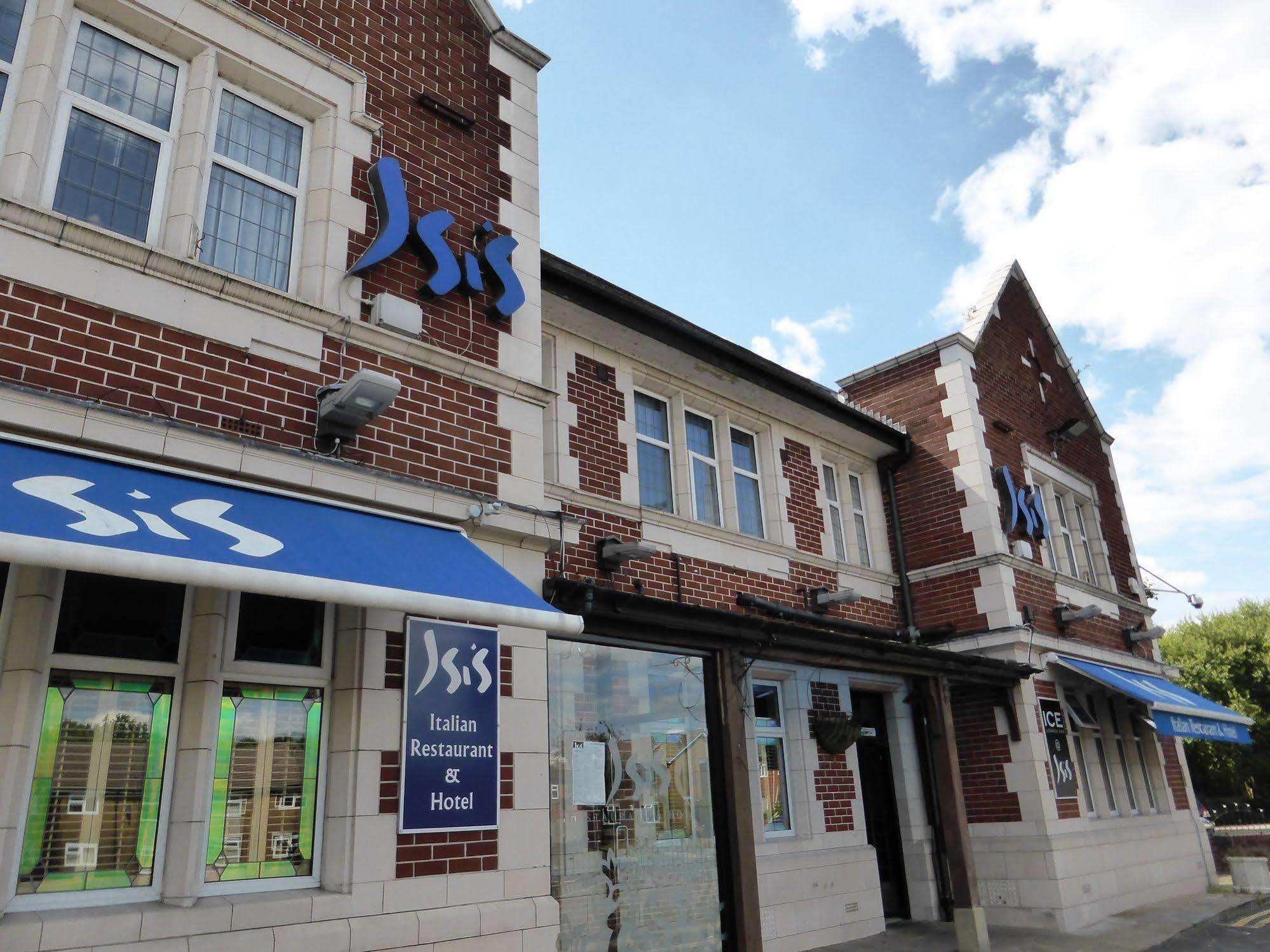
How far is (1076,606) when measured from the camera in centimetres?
1375

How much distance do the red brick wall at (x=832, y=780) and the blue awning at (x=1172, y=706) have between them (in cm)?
386

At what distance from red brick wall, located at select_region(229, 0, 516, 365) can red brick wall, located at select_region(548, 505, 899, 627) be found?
7.92 feet

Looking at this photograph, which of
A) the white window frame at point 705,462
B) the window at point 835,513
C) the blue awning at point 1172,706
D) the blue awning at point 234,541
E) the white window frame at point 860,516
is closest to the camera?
the blue awning at point 234,541

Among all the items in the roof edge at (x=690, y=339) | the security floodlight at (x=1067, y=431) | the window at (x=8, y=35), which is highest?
the security floodlight at (x=1067, y=431)

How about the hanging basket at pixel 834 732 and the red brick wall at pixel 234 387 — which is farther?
the hanging basket at pixel 834 732

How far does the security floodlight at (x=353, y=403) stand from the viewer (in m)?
5.08

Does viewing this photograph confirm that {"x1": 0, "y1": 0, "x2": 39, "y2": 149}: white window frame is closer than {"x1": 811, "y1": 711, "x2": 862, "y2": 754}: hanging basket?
Yes

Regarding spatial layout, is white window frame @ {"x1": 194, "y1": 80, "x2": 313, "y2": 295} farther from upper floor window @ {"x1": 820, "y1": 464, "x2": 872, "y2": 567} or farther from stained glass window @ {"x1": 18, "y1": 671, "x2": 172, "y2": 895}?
upper floor window @ {"x1": 820, "y1": 464, "x2": 872, "y2": 567}

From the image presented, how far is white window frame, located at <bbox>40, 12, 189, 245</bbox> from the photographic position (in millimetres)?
4977

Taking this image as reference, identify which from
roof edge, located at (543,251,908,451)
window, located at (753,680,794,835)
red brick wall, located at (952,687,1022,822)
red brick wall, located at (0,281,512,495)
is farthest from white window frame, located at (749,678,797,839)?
red brick wall, located at (0,281,512,495)

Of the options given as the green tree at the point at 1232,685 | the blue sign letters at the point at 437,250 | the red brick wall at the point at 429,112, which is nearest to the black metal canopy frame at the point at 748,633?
the red brick wall at the point at 429,112

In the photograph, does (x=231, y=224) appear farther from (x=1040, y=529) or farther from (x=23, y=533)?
(x=1040, y=529)

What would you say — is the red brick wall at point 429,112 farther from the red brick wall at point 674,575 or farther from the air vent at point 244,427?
the red brick wall at point 674,575

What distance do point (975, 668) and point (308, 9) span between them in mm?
9520
